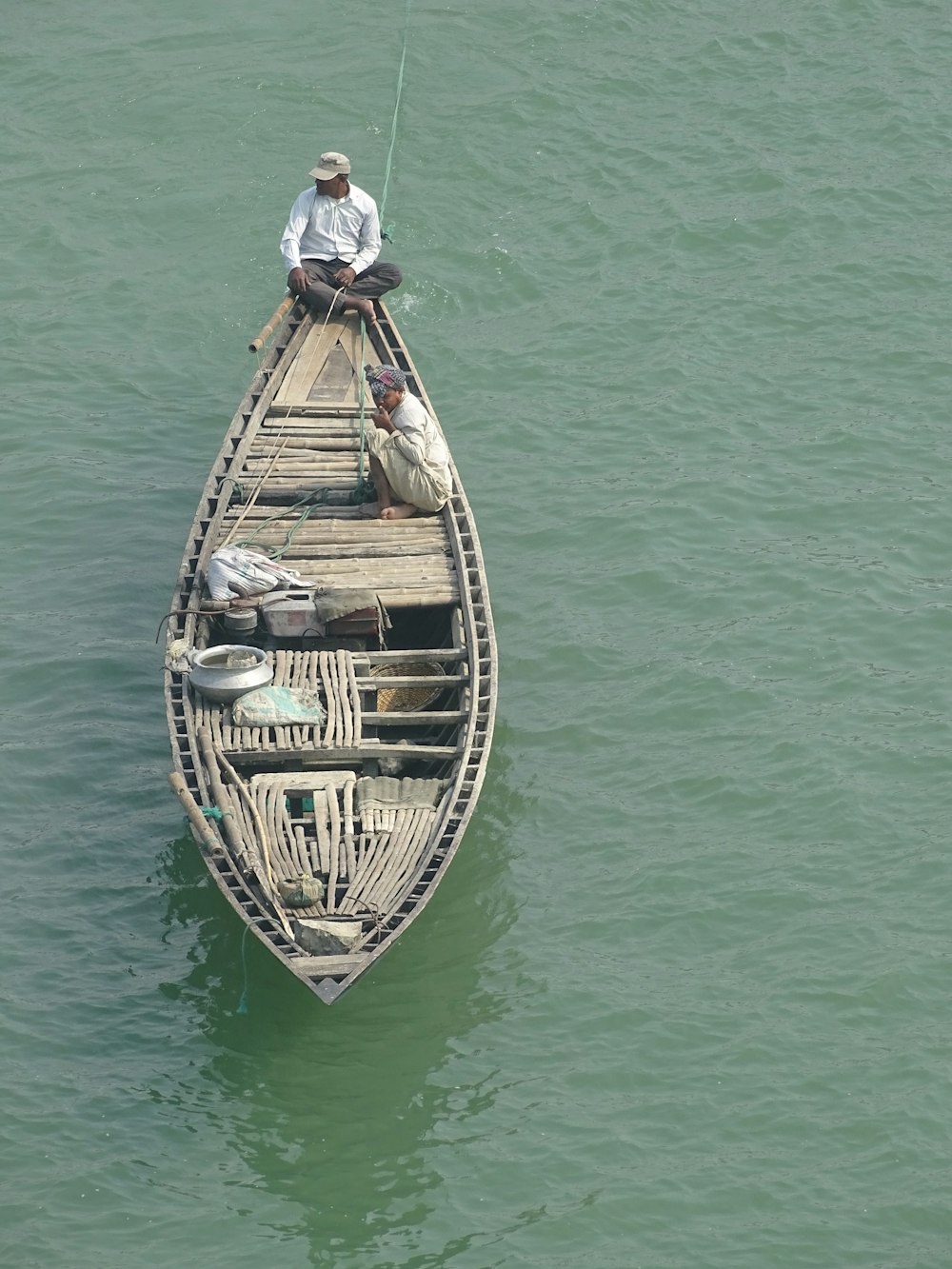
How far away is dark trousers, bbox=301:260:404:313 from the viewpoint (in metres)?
14.1

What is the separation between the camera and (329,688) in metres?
10.7

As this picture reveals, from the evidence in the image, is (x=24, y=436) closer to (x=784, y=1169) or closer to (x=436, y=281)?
(x=436, y=281)

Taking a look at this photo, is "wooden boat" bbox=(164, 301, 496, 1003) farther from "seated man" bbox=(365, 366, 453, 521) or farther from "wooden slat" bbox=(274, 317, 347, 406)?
"seated man" bbox=(365, 366, 453, 521)

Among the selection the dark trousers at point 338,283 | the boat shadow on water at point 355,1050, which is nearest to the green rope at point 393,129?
the dark trousers at point 338,283

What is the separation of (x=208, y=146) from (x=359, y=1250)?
12510 millimetres

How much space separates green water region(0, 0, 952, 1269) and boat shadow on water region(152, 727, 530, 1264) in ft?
0.08

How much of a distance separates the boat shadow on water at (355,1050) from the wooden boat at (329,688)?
78 cm

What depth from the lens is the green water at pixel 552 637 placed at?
8844 mm

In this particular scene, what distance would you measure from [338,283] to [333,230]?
1.44 feet

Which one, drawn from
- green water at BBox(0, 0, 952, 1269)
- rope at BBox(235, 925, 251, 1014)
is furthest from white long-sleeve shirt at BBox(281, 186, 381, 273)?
rope at BBox(235, 925, 251, 1014)

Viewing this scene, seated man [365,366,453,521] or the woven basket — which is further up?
seated man [365,366,453,521]

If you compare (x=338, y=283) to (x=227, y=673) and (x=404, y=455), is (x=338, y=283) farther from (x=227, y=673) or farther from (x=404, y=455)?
(x=227, y=673)

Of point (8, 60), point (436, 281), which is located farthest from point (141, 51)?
point (436, 281)

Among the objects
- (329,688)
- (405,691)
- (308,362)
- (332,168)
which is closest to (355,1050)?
(329,688)
